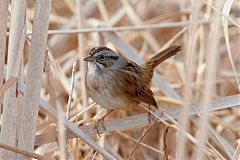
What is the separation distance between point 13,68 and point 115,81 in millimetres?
935

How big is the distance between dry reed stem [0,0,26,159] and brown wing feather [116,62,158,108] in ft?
3.08

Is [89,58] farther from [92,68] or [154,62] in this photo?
[154,62]

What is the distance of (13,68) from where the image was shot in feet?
5.67

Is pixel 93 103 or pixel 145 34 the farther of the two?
pixel 145 34

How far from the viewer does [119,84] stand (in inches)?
103

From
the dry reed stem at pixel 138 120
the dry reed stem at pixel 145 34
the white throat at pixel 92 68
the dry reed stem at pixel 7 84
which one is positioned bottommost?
the dry reed stem at pixel 138 120

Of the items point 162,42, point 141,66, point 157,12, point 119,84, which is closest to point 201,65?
point 141,66

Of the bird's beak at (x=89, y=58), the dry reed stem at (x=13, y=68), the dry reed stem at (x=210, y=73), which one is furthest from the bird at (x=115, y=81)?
the dry reed stem at (x=210, y=73)

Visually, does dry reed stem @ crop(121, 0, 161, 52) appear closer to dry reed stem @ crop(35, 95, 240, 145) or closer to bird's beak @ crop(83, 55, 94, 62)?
bird's beak @ crop(83, 55, 94, 62)

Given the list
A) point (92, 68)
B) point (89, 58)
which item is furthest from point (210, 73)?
point (92, 68)

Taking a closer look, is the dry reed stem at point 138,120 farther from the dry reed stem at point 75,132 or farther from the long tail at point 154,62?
the long tail at point 154,62

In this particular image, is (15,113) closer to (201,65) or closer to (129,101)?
(129,101)

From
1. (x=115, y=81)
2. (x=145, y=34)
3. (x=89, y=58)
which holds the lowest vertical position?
(x=115, y=81)

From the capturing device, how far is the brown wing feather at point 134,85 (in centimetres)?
260
